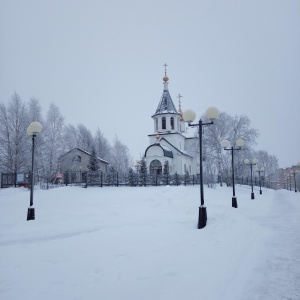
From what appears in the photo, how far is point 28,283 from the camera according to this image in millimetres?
3943

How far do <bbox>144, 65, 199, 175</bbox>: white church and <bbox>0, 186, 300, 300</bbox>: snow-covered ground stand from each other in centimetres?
2837

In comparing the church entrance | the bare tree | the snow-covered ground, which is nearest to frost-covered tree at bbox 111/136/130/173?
the bare tree

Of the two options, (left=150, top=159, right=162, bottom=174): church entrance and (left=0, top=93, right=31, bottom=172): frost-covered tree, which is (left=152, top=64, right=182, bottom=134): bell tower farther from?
(left=0, top=93, right=31, bottom=172): frost-covered tree

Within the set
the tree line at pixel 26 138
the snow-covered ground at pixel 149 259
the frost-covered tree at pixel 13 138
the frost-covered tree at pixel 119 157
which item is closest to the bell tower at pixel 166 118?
the frost-covered tree at pixel 119 157

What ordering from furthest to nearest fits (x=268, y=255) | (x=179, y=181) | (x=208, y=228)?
(x=179, y=181) → (x=208, y=228) → (x=268, y=255)

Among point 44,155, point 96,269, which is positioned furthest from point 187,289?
point 44,155

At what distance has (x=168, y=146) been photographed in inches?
1618

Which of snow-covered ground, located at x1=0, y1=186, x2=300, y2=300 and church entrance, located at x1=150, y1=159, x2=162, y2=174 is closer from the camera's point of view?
snow-covered ground, located at x1=0, y1=186, x2=300, y2=300

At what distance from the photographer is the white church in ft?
124

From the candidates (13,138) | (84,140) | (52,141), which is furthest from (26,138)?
(84,140)

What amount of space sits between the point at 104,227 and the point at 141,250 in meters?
2.97

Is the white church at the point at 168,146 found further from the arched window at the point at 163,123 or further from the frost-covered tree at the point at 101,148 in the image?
the frost-covered tree at the point at 101,148

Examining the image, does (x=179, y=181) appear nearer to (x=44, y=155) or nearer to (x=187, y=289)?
(x=44, y=155)

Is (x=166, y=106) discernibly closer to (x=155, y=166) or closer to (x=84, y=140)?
(x=155, y=166)
